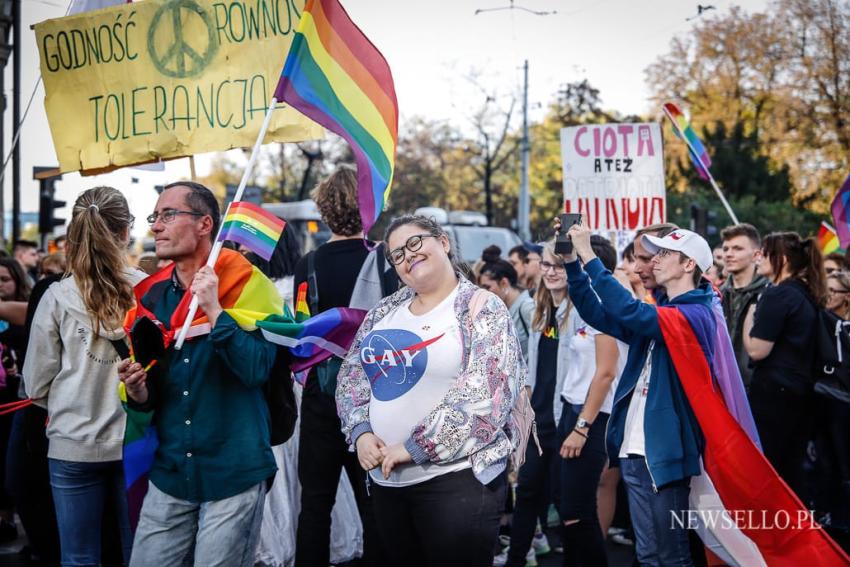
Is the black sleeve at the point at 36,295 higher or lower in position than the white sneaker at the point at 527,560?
higher

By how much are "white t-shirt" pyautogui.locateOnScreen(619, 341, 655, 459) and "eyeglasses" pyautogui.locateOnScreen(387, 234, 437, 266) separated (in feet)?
4.27

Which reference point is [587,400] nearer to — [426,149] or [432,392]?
[432,392]

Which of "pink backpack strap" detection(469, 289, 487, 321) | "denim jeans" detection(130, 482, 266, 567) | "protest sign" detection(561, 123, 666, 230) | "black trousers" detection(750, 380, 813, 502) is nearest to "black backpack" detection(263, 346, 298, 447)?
"denim jeans" detection(130, 482, 266, 567)

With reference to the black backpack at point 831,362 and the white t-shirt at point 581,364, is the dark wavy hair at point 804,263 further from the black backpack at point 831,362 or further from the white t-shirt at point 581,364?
the white t-shirt at point 581,364

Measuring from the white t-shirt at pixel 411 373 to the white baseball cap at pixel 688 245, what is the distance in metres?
1.20

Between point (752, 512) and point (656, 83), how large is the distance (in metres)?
35.0

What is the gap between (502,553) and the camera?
6559 mm

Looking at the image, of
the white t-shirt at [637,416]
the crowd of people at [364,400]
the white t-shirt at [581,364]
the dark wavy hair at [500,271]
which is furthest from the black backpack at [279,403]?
the dark wavy hair at [500,271]

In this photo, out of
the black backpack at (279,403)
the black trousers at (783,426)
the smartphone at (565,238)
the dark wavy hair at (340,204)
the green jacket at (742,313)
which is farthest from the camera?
the green jacket at (742,313)

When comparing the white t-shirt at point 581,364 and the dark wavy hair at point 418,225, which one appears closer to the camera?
the dark wavy hair at point 418,225

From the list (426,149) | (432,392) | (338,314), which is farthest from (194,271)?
(426,149)

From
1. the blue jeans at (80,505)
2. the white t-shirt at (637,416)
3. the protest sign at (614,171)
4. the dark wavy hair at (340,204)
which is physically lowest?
the blue jeans at (80,505)

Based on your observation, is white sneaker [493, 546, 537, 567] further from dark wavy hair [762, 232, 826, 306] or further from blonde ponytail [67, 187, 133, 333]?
blonde ponytail [67, 187, 133, 333]

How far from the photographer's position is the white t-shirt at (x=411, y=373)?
11.9 feet
